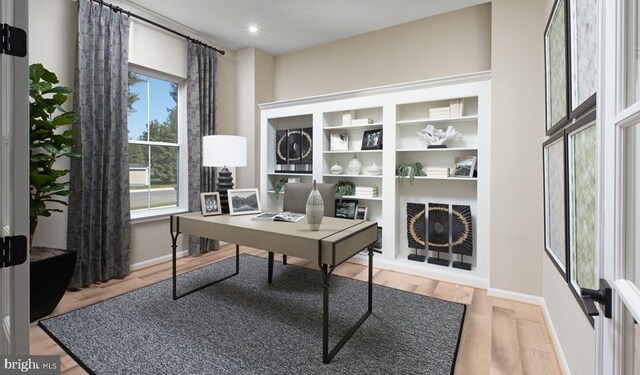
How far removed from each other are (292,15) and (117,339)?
3.40 metres

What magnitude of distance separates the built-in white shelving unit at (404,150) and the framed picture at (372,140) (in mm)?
64

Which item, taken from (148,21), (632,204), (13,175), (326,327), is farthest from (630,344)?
(148,21)

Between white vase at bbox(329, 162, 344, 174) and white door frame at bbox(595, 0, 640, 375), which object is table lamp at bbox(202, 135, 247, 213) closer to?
white vase at bbox(329, 162, 344, 174)

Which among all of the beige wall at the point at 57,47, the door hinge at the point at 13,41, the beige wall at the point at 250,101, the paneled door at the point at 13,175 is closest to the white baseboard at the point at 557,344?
the paneled door at the point at 13,175

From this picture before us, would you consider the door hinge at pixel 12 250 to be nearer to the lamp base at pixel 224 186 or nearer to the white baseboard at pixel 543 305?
the lamp base at pixel 224 186

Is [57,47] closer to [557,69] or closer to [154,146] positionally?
[154,146]

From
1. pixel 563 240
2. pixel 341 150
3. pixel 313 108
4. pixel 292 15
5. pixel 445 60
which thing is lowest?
pixel 563 240

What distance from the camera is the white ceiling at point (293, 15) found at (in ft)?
10.4

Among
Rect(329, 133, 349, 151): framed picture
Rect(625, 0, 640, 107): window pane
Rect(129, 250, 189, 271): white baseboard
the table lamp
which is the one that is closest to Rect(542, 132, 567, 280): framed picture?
Rect(625, 0, 640, 107): window pane

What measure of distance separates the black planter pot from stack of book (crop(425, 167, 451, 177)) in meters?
3.29

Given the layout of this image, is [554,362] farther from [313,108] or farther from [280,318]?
[313,108]

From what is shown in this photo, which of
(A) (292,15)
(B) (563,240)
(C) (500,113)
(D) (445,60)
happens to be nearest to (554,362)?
(B) (563,240)

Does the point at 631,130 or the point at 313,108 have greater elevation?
the point at 313,108

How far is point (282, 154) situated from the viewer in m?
4.23
